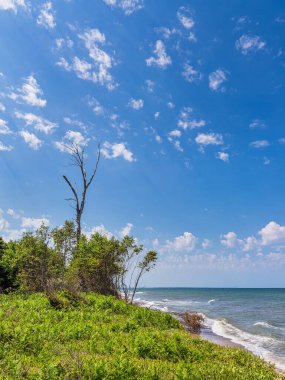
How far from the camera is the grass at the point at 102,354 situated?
Result: 318 inches

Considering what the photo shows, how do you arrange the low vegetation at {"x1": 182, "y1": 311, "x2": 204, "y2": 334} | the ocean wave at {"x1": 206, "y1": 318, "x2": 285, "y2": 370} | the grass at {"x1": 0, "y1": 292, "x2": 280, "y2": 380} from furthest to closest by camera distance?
the low vegetation at {"x1": 182, "y1": 311, "x2": 204, "y2": 334}, the ocean wave at {"x1": 206, "y1": 318, "x2": 285, "y2": 370}, the grass at {"x1": 0, "y1": 292, "x2": 280, "y2": 380}

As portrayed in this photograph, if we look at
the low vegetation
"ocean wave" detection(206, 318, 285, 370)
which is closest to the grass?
"ocean wave" detection(206, 318, 285, 370)

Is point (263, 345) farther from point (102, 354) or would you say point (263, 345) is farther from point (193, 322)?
point (102, 354)

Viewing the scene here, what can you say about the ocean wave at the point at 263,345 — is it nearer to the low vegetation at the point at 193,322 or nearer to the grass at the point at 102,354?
the low vegetation at the point at 193,322

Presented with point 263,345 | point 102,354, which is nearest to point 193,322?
point 263,345

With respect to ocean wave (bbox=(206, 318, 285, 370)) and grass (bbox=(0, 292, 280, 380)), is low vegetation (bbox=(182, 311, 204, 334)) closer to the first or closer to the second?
ocean wave (bbox=(206, 318, 285, 370))

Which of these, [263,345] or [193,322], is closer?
[263,345]

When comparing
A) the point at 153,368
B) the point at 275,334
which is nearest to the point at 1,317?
the point at 153,368

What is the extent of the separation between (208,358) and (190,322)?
15681mm

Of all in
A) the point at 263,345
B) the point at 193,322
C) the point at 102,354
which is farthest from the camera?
the point at 193,322

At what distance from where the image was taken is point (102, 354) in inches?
402

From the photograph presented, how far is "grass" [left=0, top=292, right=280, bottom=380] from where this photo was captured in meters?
8.07

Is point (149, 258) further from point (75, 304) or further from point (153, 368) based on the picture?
point (153, 368)

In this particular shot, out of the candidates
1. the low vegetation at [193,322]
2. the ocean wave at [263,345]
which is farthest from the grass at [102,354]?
the low vegetation at [193,322]
